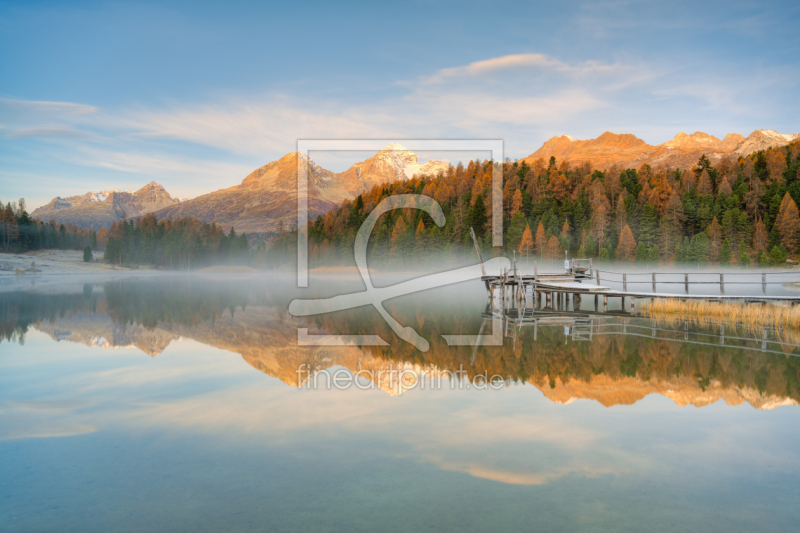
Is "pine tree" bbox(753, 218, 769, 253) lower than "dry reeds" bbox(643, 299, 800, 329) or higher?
higher

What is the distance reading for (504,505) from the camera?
706cm

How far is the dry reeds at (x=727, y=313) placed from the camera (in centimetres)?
2515

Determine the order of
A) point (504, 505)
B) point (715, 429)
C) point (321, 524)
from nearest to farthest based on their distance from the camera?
point (321, 524) → point (504, 505) → point (715, 429)

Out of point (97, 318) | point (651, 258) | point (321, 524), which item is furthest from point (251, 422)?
point (651, 258)

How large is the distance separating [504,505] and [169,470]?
5.02 m

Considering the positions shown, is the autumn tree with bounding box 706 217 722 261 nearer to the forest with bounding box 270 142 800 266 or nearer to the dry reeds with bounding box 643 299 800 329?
the forest with bounding box 270 142 800 266

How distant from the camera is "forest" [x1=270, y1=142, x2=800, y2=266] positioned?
80375 millimetres

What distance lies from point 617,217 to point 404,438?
9040 centimetres

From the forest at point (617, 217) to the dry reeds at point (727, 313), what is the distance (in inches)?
2106

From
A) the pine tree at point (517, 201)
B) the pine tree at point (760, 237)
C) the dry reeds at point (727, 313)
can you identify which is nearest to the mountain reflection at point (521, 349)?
the dry reeds at point (727, 313)

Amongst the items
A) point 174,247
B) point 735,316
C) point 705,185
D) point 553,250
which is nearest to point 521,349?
point 735,316

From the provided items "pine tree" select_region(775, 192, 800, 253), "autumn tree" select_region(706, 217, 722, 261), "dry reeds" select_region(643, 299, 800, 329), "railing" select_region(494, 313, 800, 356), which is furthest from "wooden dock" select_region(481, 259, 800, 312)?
"pine tree" select_region(775, 192, 800, 253)

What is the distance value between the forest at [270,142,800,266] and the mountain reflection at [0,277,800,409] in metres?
60.0

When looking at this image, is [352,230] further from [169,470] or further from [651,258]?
[169,470]
